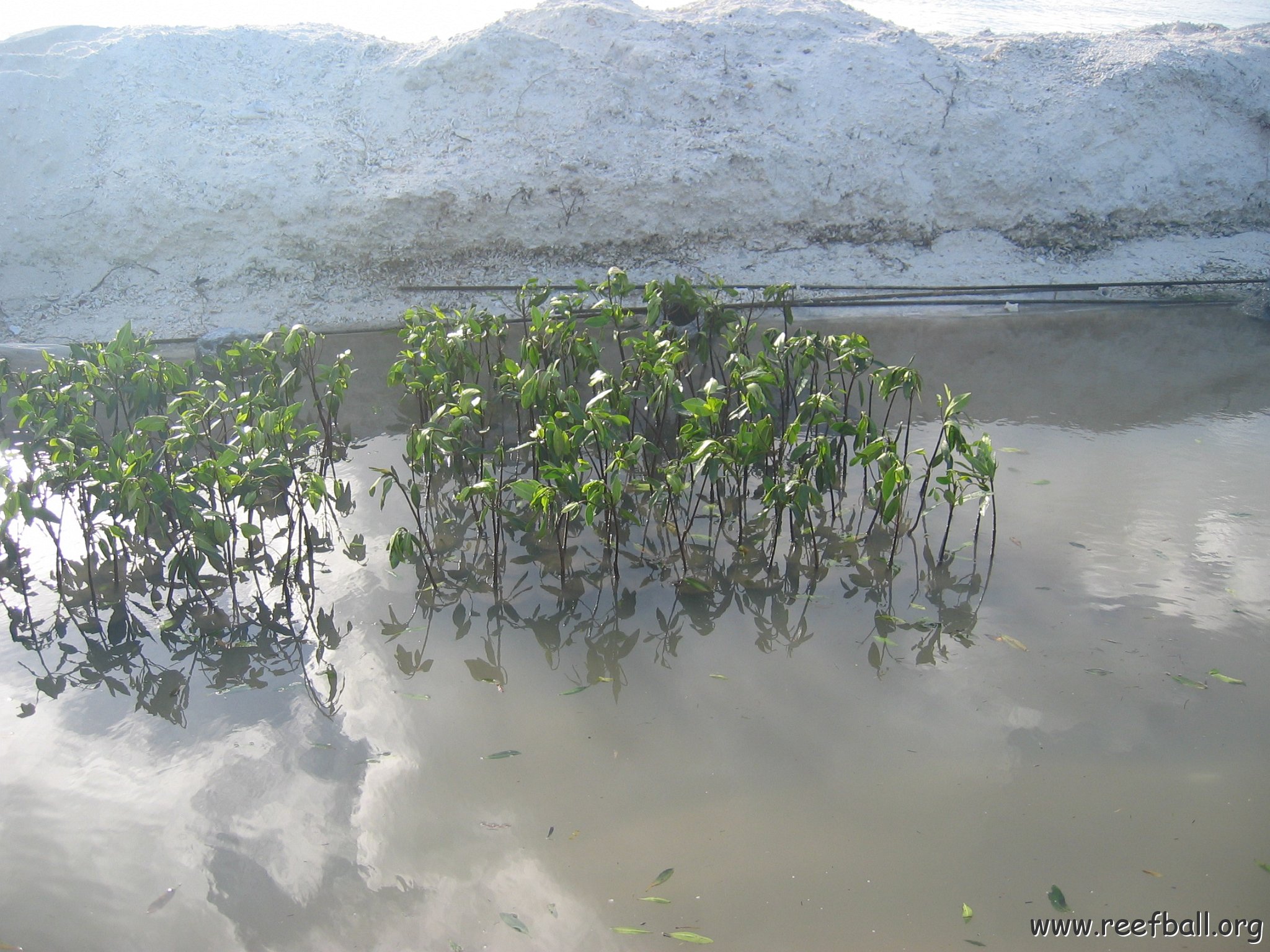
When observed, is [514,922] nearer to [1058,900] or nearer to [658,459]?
[1058,900]

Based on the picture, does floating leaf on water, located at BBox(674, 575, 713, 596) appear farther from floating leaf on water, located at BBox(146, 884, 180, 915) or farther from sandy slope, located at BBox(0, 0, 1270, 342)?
sandy slope, located at BBox(0, 0, 1270, 342)

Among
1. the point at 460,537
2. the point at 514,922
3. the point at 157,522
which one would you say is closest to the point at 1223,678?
the point at 514,922

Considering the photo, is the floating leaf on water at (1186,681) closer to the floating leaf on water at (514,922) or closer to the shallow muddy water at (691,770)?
the shallow muddy water at (691,770)

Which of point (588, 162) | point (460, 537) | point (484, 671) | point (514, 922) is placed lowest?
point (514, 922)

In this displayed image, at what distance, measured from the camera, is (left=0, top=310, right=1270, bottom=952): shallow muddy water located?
85.8 inches

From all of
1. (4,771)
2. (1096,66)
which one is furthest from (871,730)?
(1096,66)

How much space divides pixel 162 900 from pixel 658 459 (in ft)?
8.65

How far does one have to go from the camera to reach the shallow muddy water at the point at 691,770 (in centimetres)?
218

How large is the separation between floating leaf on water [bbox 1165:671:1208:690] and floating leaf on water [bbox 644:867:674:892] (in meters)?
1.80

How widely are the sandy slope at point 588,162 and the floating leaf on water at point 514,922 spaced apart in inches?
200

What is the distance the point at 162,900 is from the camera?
2.25 metres

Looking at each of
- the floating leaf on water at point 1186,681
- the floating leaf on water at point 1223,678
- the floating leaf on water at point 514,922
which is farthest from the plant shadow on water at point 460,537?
the floating leaf on water at point 1223,678

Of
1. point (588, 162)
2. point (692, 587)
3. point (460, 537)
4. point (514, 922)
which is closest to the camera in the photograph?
point (514, 922)

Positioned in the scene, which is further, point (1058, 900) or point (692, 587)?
point (692, 587)
